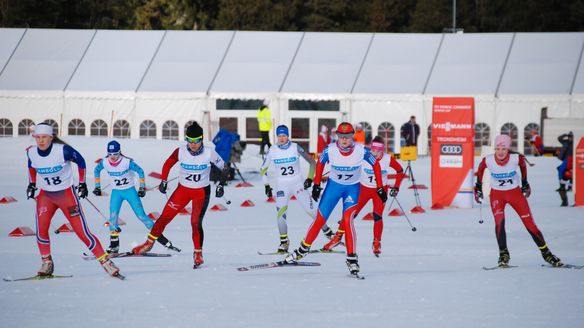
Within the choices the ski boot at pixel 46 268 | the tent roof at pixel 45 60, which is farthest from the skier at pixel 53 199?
the tent roof at pixel 45 60

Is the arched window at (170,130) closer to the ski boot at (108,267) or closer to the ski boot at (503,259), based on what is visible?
the ski boot at (503,259)

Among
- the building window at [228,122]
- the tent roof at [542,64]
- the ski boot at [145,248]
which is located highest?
the tent roof at [542,64]

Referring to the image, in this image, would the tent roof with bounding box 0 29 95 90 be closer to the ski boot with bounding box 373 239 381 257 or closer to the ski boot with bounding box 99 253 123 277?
the ski boot with bounding box 373 239 381 257

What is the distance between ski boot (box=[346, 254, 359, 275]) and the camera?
12.4m

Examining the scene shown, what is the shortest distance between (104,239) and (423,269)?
580cm

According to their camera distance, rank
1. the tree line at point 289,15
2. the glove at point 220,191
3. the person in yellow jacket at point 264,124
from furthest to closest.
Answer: the tree line at point 289,15
the person in yellow jacket at point 264,124
the glove at point 220,191

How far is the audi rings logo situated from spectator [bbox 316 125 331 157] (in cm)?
1263

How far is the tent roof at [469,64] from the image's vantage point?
3862 centimetres

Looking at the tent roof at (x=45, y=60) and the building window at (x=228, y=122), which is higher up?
the tent roof at (x=45, y=60)

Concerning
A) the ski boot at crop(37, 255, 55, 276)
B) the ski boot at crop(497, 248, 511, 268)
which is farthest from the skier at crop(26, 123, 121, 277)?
the ski boot at crop(497, 248, 511, 268)

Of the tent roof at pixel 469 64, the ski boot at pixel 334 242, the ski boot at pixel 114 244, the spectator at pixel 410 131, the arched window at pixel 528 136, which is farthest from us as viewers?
the arched window at pixel 528 136

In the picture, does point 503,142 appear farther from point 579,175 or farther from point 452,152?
point 579,175

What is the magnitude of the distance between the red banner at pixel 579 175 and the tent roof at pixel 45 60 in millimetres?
21854

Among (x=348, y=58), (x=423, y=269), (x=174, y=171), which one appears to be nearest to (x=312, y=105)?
(x=348, y=58)
